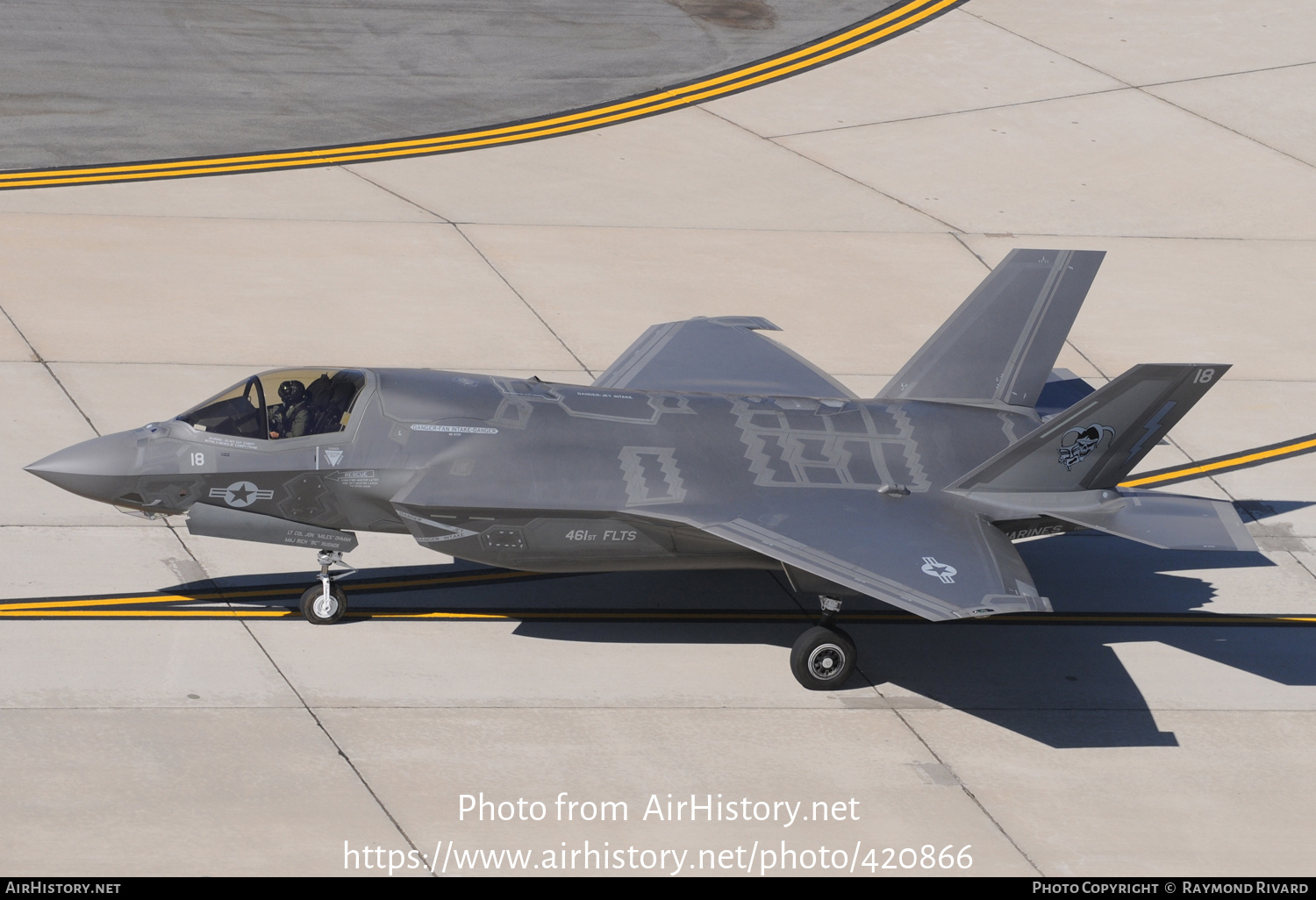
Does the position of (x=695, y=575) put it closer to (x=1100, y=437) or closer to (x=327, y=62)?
(x=1100, y=437)

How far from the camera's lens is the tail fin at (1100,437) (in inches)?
531

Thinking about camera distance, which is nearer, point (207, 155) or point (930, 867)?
point (930, 867)

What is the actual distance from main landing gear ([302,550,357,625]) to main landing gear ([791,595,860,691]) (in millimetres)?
4158

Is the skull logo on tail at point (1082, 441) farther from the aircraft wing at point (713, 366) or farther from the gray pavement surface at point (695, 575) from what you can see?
the aircraft wing at point (713, 366)

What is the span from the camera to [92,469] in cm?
1323

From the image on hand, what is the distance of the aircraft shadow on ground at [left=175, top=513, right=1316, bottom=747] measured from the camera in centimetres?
1377

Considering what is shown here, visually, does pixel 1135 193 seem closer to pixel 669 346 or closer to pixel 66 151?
pixel 669 346

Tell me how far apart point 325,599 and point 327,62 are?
17401 millimetres

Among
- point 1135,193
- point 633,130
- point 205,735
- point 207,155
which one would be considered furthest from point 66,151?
point 1135,193

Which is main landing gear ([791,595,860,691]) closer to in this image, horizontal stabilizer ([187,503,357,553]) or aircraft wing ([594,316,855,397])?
aircraft wing ([594,316,855,397])

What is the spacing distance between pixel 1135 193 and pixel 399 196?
12094mm

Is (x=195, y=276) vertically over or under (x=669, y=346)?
under
